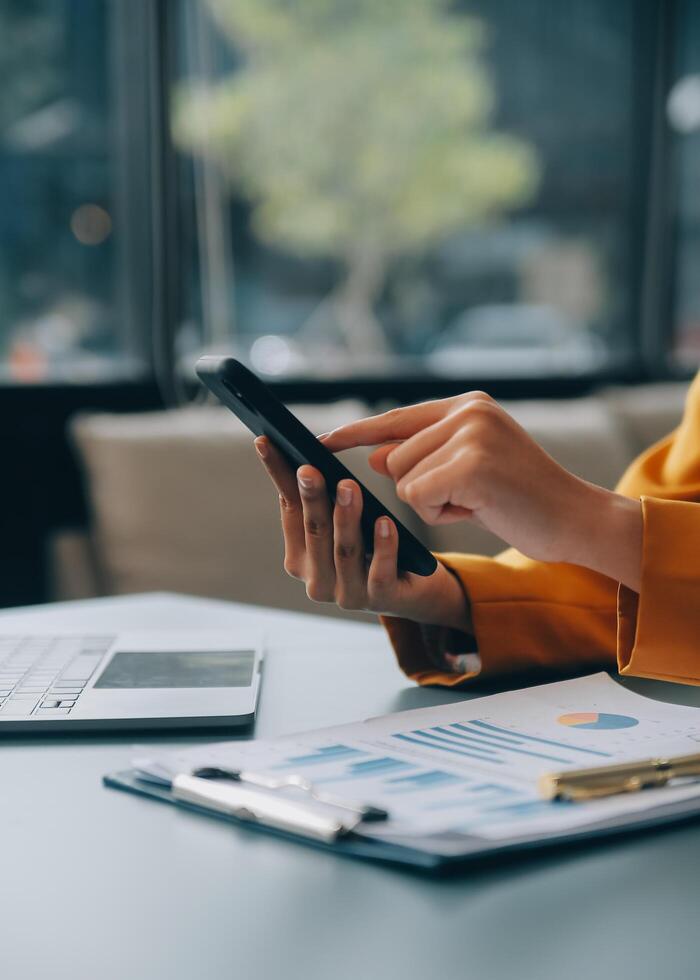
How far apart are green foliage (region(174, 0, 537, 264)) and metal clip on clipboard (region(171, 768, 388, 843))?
246 centimetres

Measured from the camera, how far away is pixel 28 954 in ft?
1.61

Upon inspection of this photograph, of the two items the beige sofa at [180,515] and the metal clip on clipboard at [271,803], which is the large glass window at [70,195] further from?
the metal clip on clipboard at [271,803]

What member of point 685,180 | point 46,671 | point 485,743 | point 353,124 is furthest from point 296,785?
point 685,180

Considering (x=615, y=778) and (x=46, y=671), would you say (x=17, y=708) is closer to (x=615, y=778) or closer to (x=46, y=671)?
(x=46, y=671)

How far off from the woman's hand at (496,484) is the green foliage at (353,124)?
87.0 inches

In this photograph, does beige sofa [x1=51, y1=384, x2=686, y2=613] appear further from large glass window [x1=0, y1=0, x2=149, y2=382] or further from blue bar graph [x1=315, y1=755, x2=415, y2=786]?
blue bar graph [x1=315, y1=755, x2=415, y2=786]

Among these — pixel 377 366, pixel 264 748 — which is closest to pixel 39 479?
pixel 377 366

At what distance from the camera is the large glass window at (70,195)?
2688 millimetres

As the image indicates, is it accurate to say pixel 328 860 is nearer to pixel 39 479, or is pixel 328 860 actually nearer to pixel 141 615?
pixel 141 615

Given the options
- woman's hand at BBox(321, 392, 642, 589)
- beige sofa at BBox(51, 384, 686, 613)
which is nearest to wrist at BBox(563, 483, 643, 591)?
woman's hand at BBox(321, 392, 642, 589)

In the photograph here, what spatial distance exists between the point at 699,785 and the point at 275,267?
2589mm

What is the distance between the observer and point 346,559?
0.92 meters

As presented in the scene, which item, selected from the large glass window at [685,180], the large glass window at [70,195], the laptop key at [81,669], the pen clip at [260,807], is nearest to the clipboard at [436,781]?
the pen clip at [260,807]

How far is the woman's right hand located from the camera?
0.89m
